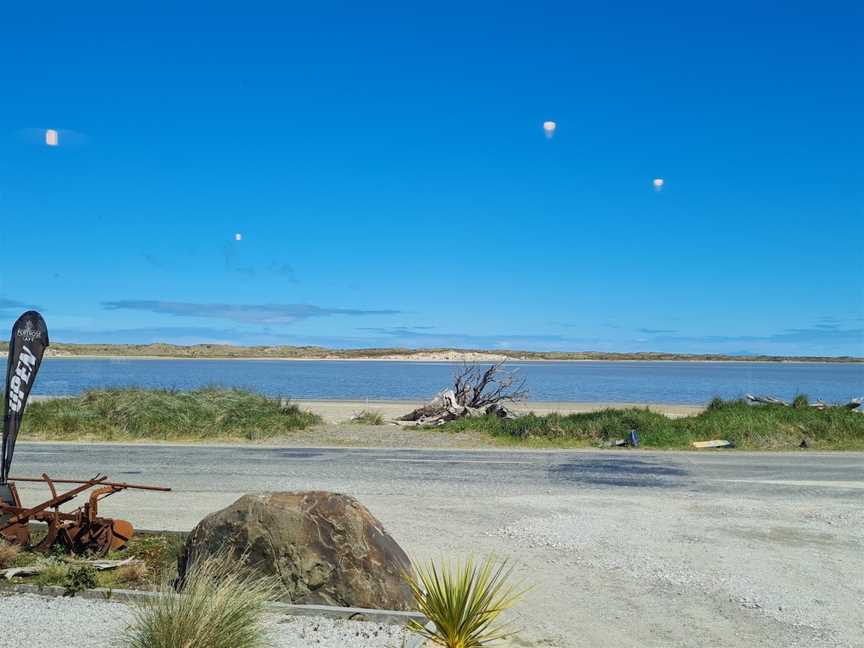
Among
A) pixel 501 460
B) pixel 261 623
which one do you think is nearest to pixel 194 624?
pixel 261 623

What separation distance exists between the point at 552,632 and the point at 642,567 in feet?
7.79

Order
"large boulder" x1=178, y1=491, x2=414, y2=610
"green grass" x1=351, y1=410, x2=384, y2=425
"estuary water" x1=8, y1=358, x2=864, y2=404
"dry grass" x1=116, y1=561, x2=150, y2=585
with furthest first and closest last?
"estuary water" x1=8, y1=358, x2=864, y2=404 < "green grass" x1=351, y1=410, x2=384, y2=425 < "dry grass" x1=116, y1=561, x2=150, y2=585 < "large boulder" x1=178, y1=491, x2=414, y2=610

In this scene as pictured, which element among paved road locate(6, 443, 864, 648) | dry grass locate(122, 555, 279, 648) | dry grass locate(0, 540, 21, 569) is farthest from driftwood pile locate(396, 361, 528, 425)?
dry grass locate(122, 555, 279, 648)

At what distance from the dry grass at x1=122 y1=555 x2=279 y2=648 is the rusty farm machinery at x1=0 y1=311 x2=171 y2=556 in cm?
264

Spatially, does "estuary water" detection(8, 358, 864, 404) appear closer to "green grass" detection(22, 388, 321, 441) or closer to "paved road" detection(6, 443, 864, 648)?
"green grass" detection(22, 388, 321, 441)

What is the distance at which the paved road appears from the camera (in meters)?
7.38

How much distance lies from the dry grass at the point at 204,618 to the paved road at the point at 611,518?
94.1 inches

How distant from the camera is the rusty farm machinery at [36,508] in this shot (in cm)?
851

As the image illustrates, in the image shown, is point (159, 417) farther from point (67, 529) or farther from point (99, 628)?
point (99, 628)

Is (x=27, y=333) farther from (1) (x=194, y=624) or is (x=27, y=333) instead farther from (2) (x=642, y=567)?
(2) (x=642, y=567)

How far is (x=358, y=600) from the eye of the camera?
699 centimetres

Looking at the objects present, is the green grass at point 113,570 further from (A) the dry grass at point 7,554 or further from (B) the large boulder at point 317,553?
(B) the large boulder at point 317,553

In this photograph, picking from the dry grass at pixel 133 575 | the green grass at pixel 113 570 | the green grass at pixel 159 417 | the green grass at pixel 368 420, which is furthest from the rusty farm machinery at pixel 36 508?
the green grass at pixel 368 420

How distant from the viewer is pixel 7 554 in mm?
8195
